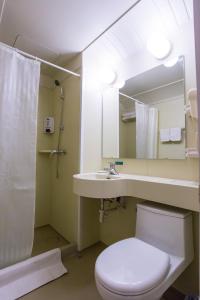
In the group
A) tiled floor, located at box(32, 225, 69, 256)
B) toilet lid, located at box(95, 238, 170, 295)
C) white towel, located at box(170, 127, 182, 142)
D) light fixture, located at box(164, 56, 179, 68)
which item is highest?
light fixture, located at box(164, 56, 179, 68)

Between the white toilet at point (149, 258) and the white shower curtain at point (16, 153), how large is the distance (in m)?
0.78

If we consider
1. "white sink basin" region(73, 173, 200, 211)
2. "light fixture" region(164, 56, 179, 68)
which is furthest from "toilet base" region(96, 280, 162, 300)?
"light fixture" region(164, 56, 179, 68)

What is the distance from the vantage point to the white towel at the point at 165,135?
4.86ft

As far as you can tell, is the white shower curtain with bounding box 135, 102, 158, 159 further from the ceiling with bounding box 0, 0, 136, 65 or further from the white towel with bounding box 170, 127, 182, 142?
A: the ceiling with bounding box 0, 0, 136, 65

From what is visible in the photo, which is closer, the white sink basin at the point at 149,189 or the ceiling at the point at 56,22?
the white sink basin at the point at 149,189

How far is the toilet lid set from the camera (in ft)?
2.77

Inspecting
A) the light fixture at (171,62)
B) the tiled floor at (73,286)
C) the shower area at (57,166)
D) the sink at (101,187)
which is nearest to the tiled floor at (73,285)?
the tiled floor at (73,286)

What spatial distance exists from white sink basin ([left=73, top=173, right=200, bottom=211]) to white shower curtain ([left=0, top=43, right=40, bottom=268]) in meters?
0.45

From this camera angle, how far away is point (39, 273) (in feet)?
4.75

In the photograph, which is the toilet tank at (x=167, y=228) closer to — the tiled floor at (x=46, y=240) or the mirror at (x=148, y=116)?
the mirror at (x=148, y=116)

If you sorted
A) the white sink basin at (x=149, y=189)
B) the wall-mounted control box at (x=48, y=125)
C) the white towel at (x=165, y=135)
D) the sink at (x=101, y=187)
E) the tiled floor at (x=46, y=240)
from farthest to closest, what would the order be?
the wall-mounted control box at (x=48, y=125), the tiled floor at (x=46, y=240), the white towel at (x=165, y=135), the sink at (x=101, y=187), the white sink basin at (x=149, y=189)

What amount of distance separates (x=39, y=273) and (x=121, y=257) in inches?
33.4

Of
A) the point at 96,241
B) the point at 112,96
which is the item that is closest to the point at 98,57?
the point at 112,96

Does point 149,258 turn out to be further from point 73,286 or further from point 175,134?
point 175,134
